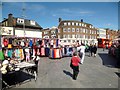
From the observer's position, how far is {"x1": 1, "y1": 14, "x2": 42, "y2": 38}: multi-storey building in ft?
122

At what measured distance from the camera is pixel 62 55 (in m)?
16.7

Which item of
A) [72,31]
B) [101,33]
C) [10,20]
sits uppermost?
[10,20]

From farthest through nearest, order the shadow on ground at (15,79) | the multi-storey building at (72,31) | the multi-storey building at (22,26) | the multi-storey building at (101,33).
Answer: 1. the multi-storey building at (101,33)
2. the multi-storey building at (72,31)
3. the multi-storey building at (22,26)
4. the shadow on ground at (15,79)

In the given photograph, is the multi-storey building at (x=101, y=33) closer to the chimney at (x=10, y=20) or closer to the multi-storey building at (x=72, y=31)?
the multi-storey building at (x=72, y=31)

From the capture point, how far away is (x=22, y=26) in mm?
38719

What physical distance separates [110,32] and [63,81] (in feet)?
261

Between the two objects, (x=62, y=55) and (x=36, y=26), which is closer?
(x=62, y=55)

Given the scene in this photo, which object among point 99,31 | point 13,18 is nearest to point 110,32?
point 99,31

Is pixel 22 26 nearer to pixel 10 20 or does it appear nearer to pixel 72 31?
pixel 10 20

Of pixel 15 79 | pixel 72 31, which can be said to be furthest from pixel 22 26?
pixel 15 79

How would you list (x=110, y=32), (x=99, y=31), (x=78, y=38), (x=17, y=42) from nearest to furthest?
(x=17, y=42) < (x=78, y=38) < (x=99, y=31) < (x=110, y=32)

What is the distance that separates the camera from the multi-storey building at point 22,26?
1468 inches

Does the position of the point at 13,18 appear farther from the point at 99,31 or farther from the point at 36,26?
the point at 99,31

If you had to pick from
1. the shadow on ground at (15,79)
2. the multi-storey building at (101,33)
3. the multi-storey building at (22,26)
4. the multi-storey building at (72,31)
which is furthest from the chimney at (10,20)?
the multi-storey building at (101,33)
